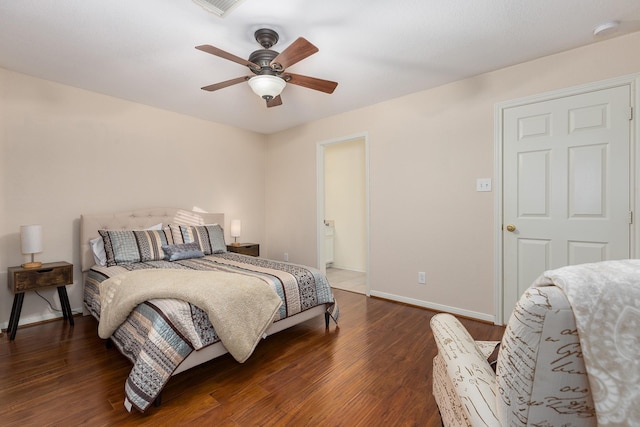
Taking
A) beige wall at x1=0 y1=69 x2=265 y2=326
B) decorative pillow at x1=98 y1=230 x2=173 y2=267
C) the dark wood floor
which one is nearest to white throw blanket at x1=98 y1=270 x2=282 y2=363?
the dark wood floor

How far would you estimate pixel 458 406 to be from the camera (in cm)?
96

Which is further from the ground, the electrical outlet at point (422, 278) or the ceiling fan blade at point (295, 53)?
the ceiling fan blade at point (295, 53)

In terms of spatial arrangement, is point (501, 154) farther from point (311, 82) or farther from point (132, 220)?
point (132, 220)

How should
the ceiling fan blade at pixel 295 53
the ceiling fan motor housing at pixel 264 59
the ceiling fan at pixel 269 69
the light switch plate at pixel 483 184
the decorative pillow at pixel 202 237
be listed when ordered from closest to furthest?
the ceiling fan blade at pixel 295 53, the ceiling fan at pixel 269 69, the ceiling fan motor housing at pixel 264 59, the light switch plate at pixel 483 184, the decorative pillow at pixel 202 237

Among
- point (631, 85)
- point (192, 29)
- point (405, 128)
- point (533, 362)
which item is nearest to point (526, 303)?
point (533, 362)

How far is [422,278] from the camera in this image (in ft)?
11.1

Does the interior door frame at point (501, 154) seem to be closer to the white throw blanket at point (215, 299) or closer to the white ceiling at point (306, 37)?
the white ceiling at point (306, 37)

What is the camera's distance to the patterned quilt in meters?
1.64

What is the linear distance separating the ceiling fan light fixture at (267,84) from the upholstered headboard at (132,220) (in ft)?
7.63

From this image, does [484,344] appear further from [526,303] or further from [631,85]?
[631,85]

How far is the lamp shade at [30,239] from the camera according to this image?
2.70m

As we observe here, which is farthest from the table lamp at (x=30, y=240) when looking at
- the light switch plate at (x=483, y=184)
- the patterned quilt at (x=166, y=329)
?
the light switch plate at (x=483, y=184)

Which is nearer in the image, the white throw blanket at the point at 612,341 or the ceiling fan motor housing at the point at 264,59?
the white throw blanket at the point at 612,341

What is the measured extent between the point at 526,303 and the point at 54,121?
4.21 metres
